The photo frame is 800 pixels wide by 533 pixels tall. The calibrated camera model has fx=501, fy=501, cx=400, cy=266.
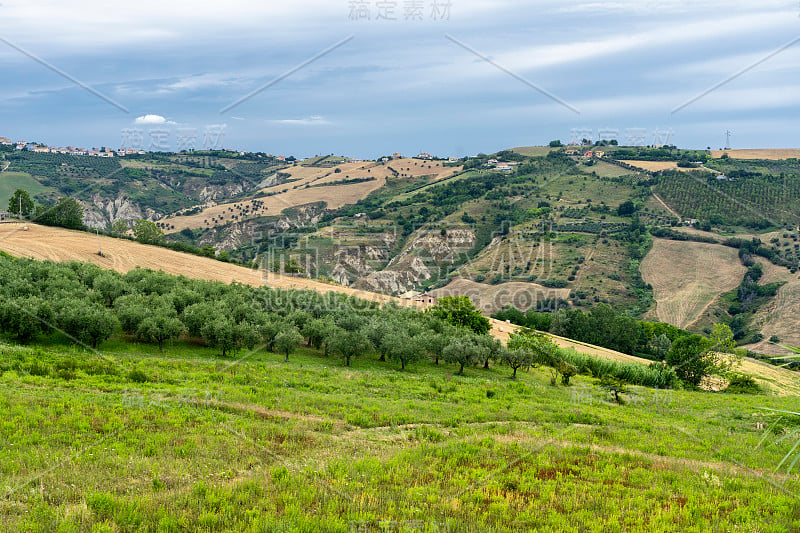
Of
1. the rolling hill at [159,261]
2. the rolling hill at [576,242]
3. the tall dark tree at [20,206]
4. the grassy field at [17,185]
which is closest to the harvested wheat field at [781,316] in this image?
the rolling hill at [576,242]

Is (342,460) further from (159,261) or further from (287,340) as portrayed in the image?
(159,261)

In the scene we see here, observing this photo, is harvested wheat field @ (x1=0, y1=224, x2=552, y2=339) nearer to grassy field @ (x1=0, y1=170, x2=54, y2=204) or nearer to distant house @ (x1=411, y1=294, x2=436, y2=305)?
distant house @ (x1=411, y1=294, x2=436, y2=305)

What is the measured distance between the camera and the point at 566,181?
197 m

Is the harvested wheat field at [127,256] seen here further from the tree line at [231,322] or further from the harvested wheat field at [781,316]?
the harvested wheat field at [781,316]

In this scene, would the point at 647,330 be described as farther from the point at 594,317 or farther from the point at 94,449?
the point at 94,449

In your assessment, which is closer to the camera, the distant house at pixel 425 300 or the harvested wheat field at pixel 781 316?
the distant house at pixel 425 300

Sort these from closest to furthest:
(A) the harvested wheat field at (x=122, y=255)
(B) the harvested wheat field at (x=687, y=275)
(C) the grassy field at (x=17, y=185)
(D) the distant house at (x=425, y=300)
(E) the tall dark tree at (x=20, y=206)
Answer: (A) the harvested wheat field at (x=122, y=255) < (D) the distant house at (x=425, y=300) < (E) the tall dark tree at (x=20, y=206) < (B) the harvested wheat field at (x=687, y=275) < (C) the grassy field at (x=17, y=185)

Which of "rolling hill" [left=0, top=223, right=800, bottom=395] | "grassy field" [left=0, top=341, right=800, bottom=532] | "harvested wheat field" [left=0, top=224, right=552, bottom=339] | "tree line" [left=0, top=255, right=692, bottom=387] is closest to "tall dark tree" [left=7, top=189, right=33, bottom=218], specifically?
"harvested wheat field" [left=0, top=224, right=552, bottom=339]

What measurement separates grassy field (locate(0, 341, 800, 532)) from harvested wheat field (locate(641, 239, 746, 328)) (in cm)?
10013

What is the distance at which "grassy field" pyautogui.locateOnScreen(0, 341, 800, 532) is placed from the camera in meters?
9.94

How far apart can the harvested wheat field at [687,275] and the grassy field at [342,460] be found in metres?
100

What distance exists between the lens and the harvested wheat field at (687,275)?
113750mm

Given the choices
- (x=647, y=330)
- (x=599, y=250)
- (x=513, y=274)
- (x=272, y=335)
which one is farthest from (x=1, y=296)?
(x=599, y=250)

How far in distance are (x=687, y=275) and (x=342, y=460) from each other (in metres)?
136
